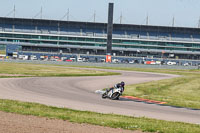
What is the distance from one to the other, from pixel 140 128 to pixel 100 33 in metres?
129

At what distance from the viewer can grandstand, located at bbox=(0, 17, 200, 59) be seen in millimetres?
134500

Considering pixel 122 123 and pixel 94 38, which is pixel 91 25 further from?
pixel 122 123

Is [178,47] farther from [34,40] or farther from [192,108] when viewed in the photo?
[192,108]

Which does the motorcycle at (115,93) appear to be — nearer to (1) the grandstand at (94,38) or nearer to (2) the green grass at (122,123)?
(2) the green grass at (122,123)

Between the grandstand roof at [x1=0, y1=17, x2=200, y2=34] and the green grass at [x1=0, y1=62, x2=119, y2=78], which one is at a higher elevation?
the grandstand roof at [x1=0, y1=17, x2=200, y2=34]

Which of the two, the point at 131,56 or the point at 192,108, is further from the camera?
the point at 131,56

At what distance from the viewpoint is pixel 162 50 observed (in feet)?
449

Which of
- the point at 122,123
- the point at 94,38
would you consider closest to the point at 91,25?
the point at 94,38

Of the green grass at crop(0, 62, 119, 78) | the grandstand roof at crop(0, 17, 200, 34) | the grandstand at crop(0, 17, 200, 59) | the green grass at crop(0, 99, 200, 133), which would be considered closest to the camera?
the green grass at crop(0, 99, 200, 133)

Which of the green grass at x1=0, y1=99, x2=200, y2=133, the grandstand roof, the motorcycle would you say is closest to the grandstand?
the grandstand roof

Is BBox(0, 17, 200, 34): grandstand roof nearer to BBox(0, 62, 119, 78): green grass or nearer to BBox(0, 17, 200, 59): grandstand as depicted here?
BBox(0, 17, 200, 59): grandstand

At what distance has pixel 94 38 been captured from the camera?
136m

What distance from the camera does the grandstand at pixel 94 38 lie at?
134500 millimetres

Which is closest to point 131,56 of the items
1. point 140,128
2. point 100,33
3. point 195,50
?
point 100,33
